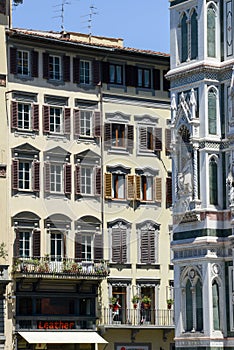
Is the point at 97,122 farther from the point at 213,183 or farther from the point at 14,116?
the point at 213,183

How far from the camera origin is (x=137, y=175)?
55.4 m

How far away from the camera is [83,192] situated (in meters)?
54.9

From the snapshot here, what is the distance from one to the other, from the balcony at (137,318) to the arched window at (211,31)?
2201cm

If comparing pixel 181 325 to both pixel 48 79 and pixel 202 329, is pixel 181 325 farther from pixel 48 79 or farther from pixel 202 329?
pixel 48 79

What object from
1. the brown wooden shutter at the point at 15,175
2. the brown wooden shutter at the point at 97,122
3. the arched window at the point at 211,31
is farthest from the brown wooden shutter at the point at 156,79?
the arched window at the point at 211,31

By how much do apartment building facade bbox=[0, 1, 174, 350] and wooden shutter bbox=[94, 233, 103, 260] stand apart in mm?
57

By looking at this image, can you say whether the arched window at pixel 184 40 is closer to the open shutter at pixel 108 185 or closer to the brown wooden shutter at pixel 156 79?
the open shutter at pixel 108 185

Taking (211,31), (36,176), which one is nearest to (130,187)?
(36,176)

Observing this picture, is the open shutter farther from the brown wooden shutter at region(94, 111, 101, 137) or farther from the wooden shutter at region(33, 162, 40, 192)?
the wooden shutter at region(33, 162, 40, 192)

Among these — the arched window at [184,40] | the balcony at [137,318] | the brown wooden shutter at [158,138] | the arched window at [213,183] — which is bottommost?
the balcony at [137,318]

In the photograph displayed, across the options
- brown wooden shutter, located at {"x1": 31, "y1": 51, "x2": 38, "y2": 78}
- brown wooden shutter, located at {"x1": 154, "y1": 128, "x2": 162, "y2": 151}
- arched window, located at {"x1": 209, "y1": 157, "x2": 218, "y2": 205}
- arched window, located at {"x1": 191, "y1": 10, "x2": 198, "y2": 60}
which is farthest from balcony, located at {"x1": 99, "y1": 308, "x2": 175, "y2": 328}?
arched window, located at {"x1": 191, "y1": 10, "x2": 198, "y2": 60}

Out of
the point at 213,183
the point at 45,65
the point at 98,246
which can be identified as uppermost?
the point at 45,65

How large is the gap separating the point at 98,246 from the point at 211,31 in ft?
69.9

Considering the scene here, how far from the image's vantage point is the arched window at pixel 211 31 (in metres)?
34.8
